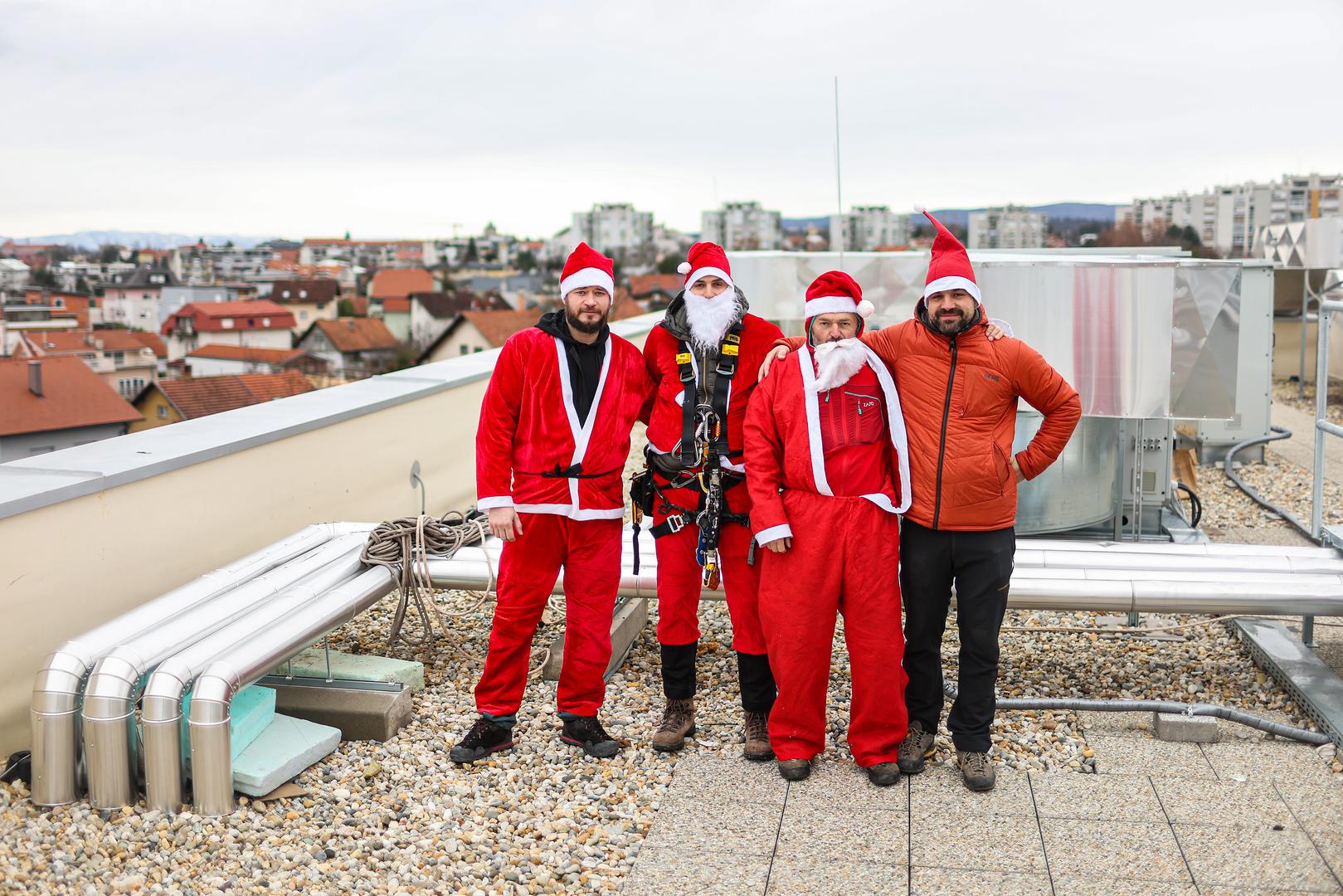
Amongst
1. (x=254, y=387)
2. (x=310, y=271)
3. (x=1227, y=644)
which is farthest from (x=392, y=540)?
(x=310, y=271)

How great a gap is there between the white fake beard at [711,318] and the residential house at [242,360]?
217ft

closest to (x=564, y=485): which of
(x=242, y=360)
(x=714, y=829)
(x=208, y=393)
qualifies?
(x=714, y=829)

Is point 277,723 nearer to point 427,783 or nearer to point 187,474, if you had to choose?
point 427,783

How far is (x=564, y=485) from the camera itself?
3982mm

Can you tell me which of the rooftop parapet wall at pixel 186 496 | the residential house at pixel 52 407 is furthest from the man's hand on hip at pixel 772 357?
the residential house at pixel 52 407

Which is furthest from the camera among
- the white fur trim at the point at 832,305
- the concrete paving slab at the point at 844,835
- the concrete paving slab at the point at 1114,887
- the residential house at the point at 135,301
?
the residential house at the point at 135,301

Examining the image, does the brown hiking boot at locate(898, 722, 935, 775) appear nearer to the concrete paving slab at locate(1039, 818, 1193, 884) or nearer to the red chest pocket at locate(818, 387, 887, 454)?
the concrete paving slab at locate(1039, 818, 1193, 884)

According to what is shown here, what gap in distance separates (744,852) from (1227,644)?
9.63 ft

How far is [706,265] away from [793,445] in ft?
2.27

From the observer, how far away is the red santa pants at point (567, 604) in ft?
13.3

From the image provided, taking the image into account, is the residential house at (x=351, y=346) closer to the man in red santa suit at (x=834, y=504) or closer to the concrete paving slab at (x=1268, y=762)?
the man in red santa suit at (x=834, y=504)

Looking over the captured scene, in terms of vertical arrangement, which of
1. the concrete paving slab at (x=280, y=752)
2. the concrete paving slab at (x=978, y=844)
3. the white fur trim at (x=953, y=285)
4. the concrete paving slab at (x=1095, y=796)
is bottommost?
the concrete paving slab at (x=978, y=844)

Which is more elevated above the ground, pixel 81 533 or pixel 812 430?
pixel 812 430

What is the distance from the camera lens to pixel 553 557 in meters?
4.07
